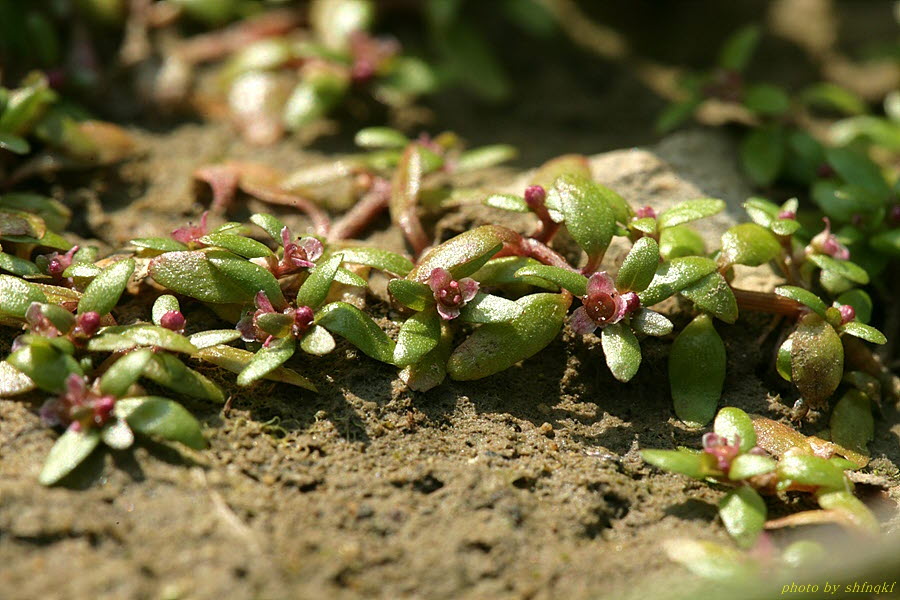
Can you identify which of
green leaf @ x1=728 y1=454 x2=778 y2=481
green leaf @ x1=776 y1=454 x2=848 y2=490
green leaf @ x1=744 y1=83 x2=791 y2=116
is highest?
green leaf @ x1=744 y1=83 x2=791 y2=116

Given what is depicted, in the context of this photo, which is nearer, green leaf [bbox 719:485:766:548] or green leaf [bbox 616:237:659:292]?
green leaf [bbox 719:485:766:548]

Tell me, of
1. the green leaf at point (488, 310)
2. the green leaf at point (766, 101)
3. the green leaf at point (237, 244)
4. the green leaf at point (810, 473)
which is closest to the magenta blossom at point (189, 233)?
the green leaf at point (237, 244)

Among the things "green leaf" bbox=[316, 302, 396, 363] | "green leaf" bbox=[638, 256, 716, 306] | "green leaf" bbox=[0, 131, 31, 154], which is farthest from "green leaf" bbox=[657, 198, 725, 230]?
"green leaf" bbox=[0, 131, 31, 154]

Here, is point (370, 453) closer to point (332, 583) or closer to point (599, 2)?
point (332, 583)

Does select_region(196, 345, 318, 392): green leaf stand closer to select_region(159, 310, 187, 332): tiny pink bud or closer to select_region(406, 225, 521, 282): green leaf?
select_region(159, 310, 187, 332): tiny pink bud

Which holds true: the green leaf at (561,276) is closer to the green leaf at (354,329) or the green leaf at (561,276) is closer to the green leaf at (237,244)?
the green leaf at (354,329)

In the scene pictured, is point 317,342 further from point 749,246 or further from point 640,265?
point 749,246
